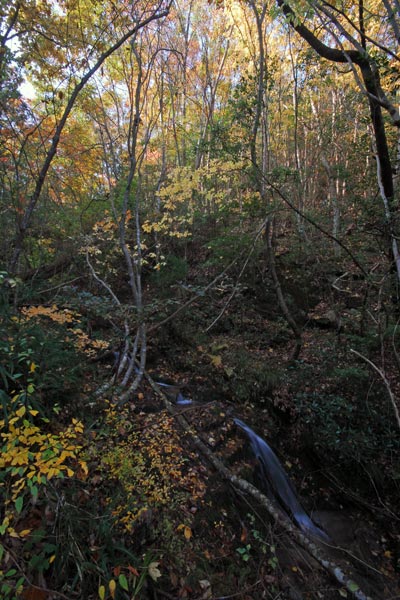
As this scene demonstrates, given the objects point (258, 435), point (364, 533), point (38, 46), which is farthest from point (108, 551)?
point (38, 46)

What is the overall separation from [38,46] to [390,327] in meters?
7.43

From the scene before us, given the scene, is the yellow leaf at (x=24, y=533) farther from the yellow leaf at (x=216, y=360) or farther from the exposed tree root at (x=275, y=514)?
the yellow leaf at (x=216, y=360)

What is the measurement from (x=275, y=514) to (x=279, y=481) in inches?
49.5

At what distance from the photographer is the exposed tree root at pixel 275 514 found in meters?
2.70

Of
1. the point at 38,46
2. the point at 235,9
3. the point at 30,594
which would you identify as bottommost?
the point at 30,594

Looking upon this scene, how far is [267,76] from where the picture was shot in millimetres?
5754

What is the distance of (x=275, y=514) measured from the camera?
3.17 meters

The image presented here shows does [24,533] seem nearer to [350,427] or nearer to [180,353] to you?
[180,353]

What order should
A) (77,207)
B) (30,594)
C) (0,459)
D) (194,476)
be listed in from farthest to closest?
(77,207) → (194,476) → (0,459) → (30,594)

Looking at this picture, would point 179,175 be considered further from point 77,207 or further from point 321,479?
point 321,479

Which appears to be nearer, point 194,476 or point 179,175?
point 194,476

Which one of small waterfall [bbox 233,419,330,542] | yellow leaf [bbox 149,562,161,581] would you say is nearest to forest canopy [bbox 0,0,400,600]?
yellow leaf [bbox 149,562,161,581]

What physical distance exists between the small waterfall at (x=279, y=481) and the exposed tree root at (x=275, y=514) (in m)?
0.65

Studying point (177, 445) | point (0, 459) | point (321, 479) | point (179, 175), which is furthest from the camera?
point (179, 175)
